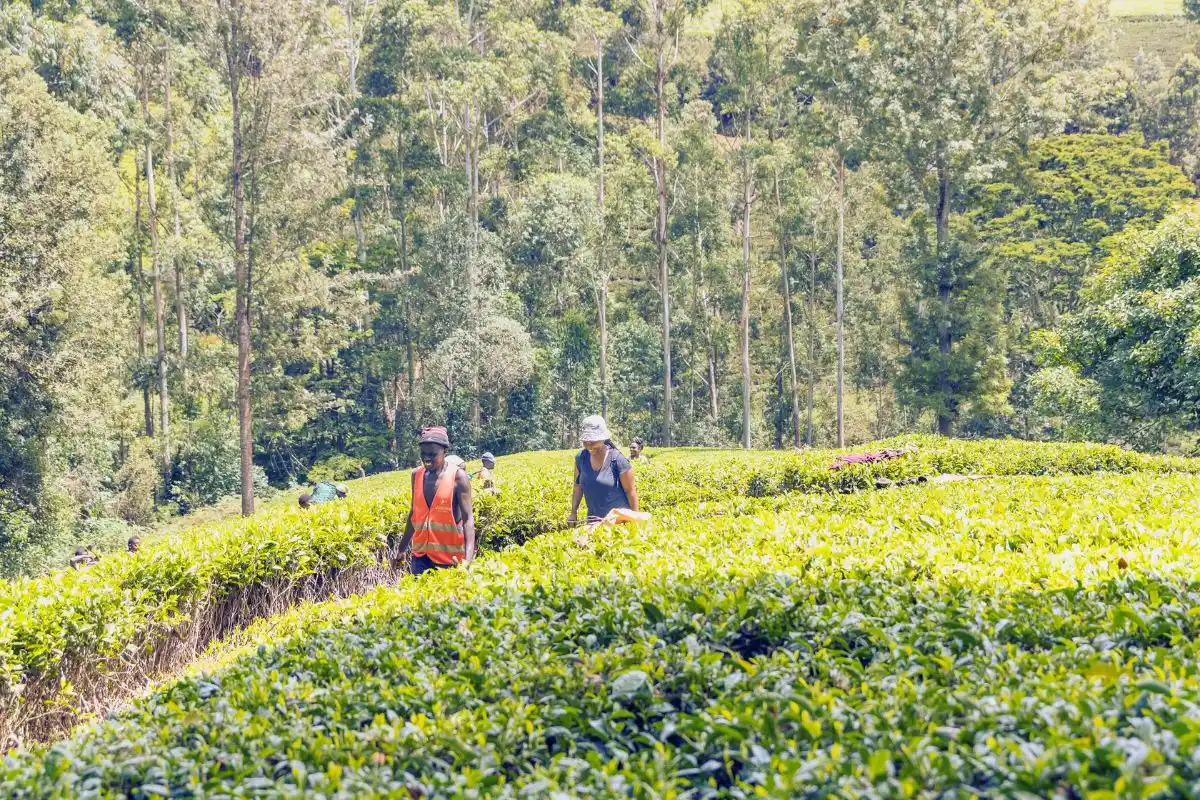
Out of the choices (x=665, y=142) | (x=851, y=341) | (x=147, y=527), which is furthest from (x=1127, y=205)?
(x=147, y=527)

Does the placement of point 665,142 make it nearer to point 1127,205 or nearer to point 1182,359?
point 1127,205

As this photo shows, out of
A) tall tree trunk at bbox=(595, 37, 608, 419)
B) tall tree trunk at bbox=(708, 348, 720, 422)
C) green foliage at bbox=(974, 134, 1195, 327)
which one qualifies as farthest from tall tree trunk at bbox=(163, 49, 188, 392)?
green foliage at bbox=(974, 134, 1195, 327)

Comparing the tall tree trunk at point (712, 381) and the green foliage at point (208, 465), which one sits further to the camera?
the tall tree trunk at point (712, 381)

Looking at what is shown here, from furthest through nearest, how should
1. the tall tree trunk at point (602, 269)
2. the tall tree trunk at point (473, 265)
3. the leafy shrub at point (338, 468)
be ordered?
the tall tree trunk at point (602, 269)
the leafy shrub at point (338, 468)
the tall tree trunk at point (473, 265)

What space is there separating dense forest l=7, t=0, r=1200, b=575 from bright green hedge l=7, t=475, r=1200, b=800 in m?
18.3

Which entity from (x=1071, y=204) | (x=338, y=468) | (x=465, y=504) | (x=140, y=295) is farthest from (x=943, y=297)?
(x=140, y=295)

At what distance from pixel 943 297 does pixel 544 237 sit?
18.9 meters

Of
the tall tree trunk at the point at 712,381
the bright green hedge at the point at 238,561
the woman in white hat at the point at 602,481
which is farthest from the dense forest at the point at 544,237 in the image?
the woman in white hat at the point at 602,481

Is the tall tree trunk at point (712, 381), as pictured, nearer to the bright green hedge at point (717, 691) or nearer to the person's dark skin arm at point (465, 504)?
the person's dark skin arm at point (465, 504)

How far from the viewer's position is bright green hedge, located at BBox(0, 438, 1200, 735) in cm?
741

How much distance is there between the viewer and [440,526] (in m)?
7.93

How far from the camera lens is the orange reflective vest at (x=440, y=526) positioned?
788cm

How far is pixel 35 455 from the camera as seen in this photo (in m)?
26.3

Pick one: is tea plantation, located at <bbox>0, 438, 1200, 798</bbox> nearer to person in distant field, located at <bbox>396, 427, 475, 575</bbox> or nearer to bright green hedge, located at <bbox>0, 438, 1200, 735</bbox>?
bright green hedge, located at <bbox>0, 438, 1200, 735</bbox>
